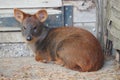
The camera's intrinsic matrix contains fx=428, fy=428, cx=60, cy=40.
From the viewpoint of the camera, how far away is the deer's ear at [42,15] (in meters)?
6.29

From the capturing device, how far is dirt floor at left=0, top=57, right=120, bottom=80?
562 cm

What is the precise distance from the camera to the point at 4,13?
6555mm

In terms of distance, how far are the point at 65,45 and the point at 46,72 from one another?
495 mm

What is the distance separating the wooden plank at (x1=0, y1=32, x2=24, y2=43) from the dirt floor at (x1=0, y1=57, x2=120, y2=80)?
0.43m

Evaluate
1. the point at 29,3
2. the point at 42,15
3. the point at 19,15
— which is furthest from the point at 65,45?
the point at 29,3

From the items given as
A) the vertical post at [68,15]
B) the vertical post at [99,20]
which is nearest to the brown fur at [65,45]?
the vertical post at [68,15]

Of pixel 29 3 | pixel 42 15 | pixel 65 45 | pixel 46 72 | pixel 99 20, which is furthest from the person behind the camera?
pixel 99 20

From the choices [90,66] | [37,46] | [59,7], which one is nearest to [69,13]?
[59,7]

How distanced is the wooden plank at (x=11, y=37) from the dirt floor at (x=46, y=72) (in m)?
0.43

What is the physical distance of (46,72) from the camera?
5.84m

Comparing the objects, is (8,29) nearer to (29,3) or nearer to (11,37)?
(11,37)

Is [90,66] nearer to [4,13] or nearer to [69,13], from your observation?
[69,13]

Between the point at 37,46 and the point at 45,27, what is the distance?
0.31 meters

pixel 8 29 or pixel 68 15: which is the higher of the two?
pixel 68 15
